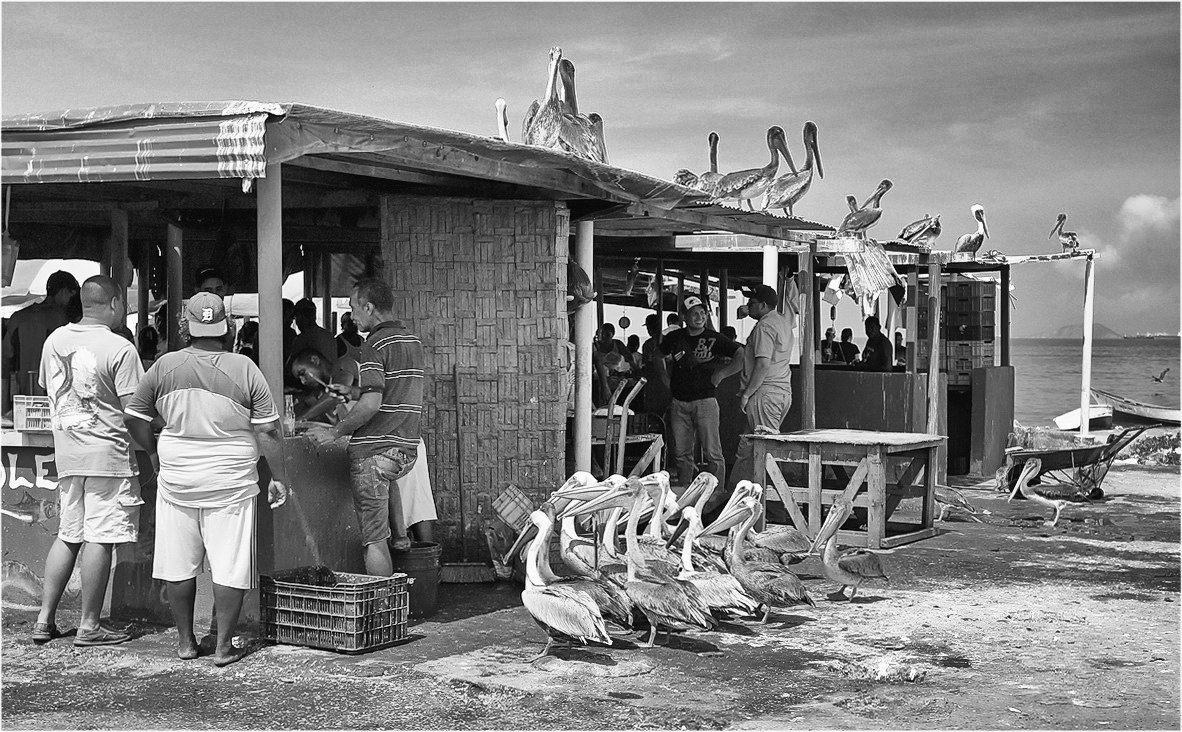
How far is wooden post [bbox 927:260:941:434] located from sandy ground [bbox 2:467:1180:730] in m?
6.61

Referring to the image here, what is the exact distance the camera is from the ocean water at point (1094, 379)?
2569 inches

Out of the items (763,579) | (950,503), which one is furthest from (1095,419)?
(763,579)

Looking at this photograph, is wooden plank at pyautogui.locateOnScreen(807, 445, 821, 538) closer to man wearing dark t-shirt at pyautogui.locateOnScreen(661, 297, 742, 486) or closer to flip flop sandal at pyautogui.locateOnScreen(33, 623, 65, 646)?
man wearing dark t-shirt at pyautogui.locateOnScreen(661, 297, 742, 486)

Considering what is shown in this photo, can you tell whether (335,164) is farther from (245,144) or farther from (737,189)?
(737,189)

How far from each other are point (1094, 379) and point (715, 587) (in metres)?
92.5

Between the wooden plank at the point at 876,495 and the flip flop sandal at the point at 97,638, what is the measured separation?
6.56 m

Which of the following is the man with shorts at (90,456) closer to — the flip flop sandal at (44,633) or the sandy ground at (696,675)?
the flip flop sandal at (44,633)

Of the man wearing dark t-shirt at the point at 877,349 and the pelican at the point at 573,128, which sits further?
the man wearing dark t-shirt at the point at 877,349

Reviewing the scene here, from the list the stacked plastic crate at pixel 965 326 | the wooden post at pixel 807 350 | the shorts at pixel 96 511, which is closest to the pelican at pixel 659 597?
the shorts at pixel 96 511

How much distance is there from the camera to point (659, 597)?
753 cm

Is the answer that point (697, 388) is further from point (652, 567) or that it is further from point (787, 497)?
point (652, 567)

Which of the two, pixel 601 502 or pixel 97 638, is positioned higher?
pixel 601 502

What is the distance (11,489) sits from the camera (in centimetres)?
800

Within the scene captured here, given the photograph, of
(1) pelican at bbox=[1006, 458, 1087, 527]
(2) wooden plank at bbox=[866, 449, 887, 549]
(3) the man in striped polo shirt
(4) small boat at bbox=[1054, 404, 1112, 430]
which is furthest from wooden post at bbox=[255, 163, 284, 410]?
(4) small boat at bbox=[1054, 404, 1112, 430]
